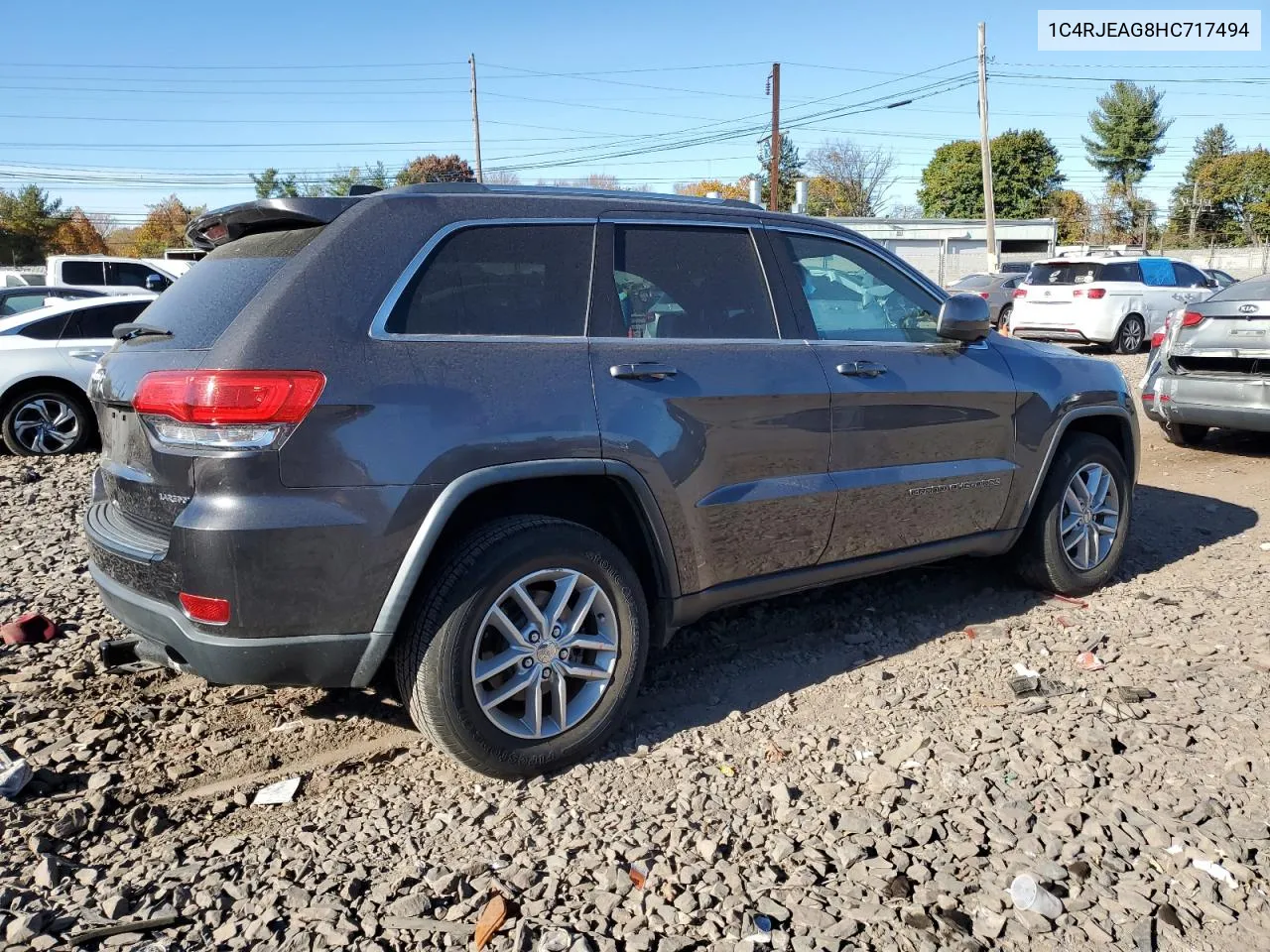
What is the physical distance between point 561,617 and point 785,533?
1005mm

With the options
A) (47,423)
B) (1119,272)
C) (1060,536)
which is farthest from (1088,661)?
(1119,272)

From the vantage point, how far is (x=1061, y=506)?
486 centimetres

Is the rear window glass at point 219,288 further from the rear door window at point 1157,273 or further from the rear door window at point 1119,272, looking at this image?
the rear door window at point 1157,273

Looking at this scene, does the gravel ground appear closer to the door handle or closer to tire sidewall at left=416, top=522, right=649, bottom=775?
tire sidewall at left=416, top=522, right=649, bottom=775

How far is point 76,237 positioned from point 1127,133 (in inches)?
2652

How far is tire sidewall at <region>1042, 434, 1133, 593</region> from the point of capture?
484cm

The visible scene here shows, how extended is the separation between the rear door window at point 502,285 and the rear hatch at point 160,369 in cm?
31

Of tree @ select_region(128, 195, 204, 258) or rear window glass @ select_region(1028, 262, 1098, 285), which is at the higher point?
tree @ select_region(128, 195, 204, 258)

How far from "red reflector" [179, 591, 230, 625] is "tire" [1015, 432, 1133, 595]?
3.70 meters

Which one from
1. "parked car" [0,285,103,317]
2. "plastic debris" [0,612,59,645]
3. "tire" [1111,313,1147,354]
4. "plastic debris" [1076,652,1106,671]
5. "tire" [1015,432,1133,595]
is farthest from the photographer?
"tire" [1111,313,1147,354]

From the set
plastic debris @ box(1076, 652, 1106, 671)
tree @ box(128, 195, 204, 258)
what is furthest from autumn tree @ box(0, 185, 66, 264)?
plastic debris @ box(1076, 652, 1106, 671)

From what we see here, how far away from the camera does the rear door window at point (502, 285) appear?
3.10m

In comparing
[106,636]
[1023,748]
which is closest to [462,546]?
[1023,748]

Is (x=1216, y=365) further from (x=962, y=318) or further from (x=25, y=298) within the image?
(x=25, y=298)
